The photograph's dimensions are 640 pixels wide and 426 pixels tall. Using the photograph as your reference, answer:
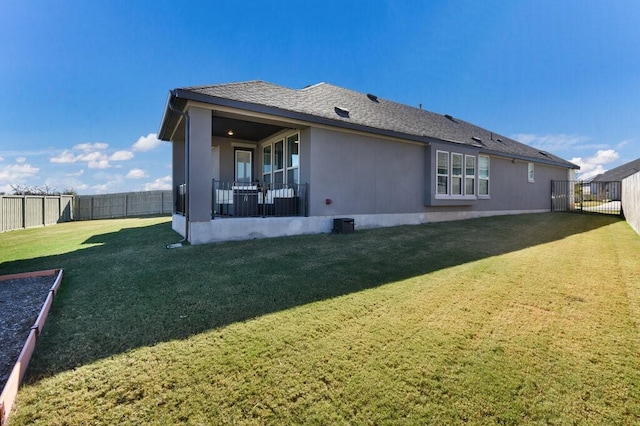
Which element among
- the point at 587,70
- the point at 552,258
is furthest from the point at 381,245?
the point at 587,70

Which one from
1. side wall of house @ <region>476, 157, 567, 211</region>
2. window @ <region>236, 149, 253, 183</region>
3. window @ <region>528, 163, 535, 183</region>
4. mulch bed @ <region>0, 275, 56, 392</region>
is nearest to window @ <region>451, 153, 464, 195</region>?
side wall of house @ <region>476, 157, 567, 211</region>

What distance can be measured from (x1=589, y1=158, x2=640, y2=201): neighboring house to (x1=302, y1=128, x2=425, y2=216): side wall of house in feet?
88.2

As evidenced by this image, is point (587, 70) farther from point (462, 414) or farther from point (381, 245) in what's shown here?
point (462, 414)

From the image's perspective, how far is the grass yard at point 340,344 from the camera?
1.95 metres

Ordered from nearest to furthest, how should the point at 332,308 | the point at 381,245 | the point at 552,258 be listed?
the point at 332,308 < the point at 552,258 < the point at 381,245

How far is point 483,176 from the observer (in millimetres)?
13094

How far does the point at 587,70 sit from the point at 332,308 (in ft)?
67.6

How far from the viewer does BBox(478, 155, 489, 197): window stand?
13.0 metres

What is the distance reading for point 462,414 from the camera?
1.89m

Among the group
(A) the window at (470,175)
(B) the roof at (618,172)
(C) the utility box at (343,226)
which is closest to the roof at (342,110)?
(A) the window at (470,175)

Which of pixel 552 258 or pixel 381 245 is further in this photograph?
pixel 381 245

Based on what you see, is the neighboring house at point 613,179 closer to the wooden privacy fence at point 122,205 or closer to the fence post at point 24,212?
the wooden privacy fence at point 122,205

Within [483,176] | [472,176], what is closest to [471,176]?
[472,176]

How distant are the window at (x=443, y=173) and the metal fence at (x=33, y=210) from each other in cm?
1885
